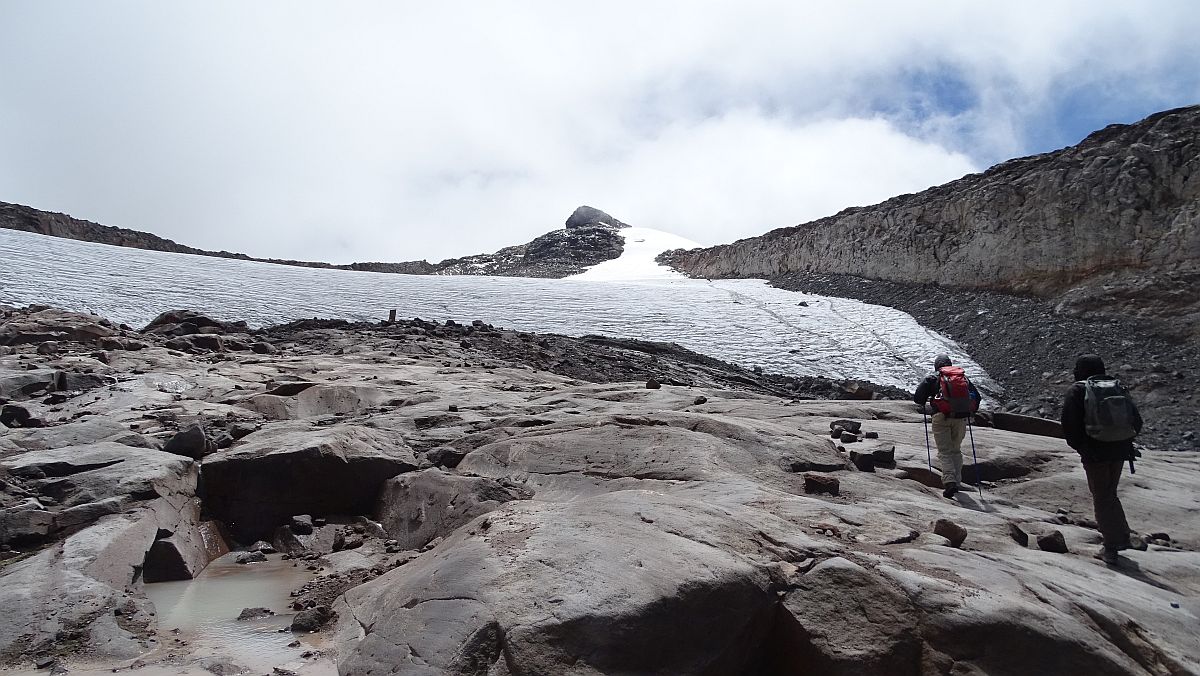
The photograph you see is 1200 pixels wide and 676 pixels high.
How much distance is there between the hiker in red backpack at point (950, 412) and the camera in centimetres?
709

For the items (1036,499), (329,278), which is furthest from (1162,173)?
(329,278)

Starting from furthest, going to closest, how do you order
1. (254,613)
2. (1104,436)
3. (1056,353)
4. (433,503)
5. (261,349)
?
(1056,353), (261,349), (433,503), (1104,436), (254,613)

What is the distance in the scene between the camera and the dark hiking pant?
5567 millimetres

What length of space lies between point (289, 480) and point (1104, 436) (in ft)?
22.9

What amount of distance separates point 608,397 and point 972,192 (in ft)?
60.3

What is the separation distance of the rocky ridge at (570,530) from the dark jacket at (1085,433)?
68cm

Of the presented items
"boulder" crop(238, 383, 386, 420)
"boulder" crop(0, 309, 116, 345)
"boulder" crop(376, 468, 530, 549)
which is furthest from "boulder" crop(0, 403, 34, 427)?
"boulder" crop(0, 309, 116, 345)

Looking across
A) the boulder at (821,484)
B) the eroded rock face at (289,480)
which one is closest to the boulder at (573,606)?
the boulder at (821,484)

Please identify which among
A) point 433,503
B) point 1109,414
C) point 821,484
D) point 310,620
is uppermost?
point 1109,414

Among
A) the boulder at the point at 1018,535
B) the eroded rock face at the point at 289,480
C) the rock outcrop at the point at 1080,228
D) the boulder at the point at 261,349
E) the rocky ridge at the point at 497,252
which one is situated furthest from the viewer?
the rocky ridge at the point at 497,252

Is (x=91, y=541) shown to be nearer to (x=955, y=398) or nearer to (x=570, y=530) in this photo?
(x=570, y=530)

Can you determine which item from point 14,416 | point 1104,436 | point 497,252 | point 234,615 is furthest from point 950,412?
point 497,252

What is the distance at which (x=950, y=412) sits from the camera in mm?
7207

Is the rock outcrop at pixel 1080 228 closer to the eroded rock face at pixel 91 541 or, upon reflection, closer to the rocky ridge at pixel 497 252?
the eroded rock face at pixel 91 541
